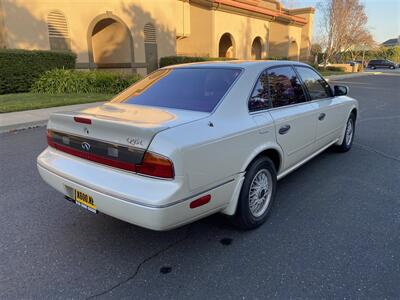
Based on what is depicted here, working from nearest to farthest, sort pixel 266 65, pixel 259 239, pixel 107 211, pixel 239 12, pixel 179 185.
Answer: pixel 179 185
pixel 107 211
pixel 259 239
pixel 266 65
pixel 239 12

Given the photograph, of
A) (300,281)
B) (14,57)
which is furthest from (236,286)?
(14,57)

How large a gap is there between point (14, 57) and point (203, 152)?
12237mm

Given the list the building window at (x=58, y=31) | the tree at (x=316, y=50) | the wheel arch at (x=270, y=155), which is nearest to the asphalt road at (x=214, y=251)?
the wheel arch at (x=270, y=155)

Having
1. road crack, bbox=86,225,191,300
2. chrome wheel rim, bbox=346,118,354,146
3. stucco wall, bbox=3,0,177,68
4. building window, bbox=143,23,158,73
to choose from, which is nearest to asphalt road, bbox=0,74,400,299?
road crack, bbox=86,225,191,300

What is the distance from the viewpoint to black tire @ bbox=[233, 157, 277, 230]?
3002 millimetres

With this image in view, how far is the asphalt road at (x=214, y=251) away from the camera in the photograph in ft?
8.02

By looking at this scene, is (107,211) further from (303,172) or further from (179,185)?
(303,172)

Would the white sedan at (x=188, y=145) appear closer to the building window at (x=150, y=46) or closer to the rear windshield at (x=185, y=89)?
the rear windshield at (x=185, y=89)

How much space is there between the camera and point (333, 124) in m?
4.88

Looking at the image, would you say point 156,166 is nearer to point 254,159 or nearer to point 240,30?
point 254,159

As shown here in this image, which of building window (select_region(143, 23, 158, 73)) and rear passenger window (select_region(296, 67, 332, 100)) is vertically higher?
building window (select_region(143, 23, 158, 73))

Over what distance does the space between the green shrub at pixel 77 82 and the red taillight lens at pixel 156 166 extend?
441 inches

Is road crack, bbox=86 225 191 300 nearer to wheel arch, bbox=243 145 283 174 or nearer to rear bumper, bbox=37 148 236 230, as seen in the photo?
rear bumper, bbox=37 148 236 230

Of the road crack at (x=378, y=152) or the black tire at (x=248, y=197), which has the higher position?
the black tire at (x=248, y=197)
